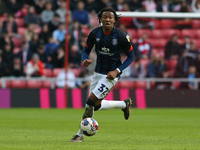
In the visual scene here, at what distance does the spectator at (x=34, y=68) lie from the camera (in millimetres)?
17562

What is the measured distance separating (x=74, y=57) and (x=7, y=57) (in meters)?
2.69

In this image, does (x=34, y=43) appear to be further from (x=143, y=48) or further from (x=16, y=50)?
(x=143, y=48)

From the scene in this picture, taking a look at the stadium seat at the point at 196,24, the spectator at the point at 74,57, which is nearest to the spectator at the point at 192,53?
the stadium seat at the point at 196,24

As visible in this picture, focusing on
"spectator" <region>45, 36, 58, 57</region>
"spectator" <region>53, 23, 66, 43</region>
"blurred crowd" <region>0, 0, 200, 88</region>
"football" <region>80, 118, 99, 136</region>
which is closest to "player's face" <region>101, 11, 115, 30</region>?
"football" <region>80, 118, 99, 136</region>

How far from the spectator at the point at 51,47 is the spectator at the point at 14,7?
10.9ft

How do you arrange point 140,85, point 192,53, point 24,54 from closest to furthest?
point 140,85 < point 192,53 < point 24,54

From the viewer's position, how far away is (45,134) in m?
8.21

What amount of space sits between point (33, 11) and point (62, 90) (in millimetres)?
5155

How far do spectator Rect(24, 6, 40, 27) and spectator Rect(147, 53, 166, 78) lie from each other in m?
5.82

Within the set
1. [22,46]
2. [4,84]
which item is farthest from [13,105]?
[22,46]

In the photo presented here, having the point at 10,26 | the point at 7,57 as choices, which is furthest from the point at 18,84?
the point at 10,26

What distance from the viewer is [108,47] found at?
7.51 m

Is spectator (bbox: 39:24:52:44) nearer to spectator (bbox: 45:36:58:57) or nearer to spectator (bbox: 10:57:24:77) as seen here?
spectator (bbox: 45:36:58:57)

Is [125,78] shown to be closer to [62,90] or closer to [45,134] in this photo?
[62,90]
